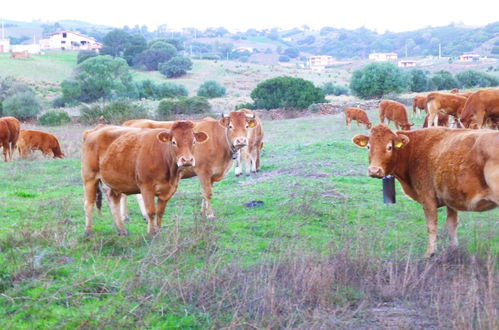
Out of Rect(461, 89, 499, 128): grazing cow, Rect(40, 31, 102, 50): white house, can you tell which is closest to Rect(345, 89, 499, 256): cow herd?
Rect(461, 89, 499, 128): grazing cow

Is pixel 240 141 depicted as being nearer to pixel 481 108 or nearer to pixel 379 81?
pixel 481 108

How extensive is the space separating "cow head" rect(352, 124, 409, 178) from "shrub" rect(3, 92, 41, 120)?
3912cm

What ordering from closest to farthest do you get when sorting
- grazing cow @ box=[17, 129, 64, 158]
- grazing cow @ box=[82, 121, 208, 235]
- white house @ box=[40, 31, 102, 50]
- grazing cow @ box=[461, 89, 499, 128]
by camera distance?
grazing cow @ box=[82, 121, 208, 235] → grazing cow @ box=[461, 89, 499, 128] → grazing cow @ box=[17, 129, 64, 158] → white house @ box=[40, 31, 102, 50]

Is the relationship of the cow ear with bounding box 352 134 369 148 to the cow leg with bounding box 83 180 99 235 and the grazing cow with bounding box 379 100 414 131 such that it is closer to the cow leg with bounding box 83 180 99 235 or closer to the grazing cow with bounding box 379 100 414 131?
the cow leg with bounding box 83 180 99 235

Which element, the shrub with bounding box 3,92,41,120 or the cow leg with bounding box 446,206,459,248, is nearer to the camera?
the cow leg with bounding box 446,206,459,248

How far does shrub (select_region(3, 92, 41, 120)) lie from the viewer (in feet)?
143

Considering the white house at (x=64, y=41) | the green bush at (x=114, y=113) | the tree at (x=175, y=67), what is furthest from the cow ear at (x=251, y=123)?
the white house at (x=64, y=41)

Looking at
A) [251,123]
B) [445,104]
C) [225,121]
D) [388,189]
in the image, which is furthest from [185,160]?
[445,104]

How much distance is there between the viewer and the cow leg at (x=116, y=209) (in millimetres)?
9188

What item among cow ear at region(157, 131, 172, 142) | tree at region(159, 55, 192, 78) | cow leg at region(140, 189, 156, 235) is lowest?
cow leg at region(140, 189, 156, 235)

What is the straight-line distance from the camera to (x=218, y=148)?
11508 millimetres

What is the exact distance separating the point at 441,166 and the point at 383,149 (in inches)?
29.6

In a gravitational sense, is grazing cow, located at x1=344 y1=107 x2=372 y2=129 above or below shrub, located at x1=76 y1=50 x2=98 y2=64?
below

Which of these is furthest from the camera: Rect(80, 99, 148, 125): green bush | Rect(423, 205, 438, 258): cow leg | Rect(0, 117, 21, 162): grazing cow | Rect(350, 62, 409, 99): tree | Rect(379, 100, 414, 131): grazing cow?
Rect(350, 62, 409, 99): tree
